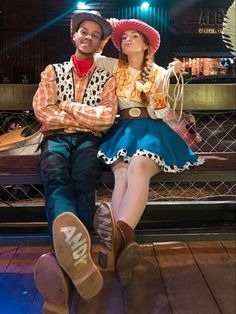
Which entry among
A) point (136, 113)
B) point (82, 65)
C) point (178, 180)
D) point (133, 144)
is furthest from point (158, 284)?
point (82, 65)

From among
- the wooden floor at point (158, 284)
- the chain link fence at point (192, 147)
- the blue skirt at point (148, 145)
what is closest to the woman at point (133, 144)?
the blue skirt at point (148, 145)

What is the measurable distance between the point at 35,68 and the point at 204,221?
8252mm

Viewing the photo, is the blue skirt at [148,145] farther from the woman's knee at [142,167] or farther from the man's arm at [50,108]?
the man's arm at [50,108]

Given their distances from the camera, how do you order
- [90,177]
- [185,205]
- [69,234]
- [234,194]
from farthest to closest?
[234,194], [185,205], [90,177], [69,234]

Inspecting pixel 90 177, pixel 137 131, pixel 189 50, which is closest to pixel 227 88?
pixel 137 131

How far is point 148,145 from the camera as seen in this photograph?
7.72 ft

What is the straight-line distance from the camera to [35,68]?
10.9 m

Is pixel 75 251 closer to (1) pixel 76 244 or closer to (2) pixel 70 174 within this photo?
(1) pixel 76 244

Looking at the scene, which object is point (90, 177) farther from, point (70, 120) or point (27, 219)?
point (27, 219)

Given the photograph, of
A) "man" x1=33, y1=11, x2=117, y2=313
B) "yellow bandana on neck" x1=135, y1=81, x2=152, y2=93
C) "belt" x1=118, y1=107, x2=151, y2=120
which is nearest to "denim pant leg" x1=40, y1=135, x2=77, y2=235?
"man" x1=33, y1=11, x2=117, y2=313

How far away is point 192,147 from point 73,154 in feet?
5.99

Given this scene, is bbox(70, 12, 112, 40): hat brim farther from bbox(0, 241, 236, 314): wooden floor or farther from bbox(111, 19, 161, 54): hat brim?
bbox(0, 241, 236, 314): wooden floor

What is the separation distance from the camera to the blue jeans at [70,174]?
2.08 metres

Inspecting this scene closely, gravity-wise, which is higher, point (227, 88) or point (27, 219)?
point (227, 88)
